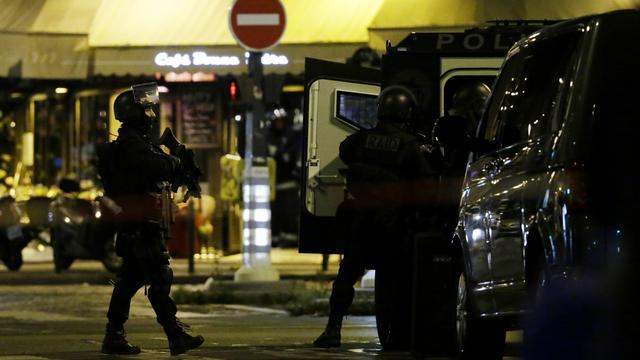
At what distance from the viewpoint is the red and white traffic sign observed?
52.1 feet

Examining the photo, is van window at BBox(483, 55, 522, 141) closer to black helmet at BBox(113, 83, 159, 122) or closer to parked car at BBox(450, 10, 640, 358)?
parked car at BBox(450, 10, 640, 358)

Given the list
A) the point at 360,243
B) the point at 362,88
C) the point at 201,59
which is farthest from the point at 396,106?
the point at 201,59

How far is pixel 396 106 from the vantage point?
34.1 ft

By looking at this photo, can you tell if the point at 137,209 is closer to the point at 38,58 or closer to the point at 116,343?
the point at 116,343

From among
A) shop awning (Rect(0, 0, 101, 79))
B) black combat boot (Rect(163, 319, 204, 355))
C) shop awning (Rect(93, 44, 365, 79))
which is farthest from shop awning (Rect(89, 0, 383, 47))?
black combat boot (Rect(163, 319, 204, 355))

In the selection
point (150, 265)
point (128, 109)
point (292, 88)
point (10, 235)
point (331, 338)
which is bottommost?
point (331, 338)

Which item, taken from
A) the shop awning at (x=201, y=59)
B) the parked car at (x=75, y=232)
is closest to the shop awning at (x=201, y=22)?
the shop awning at (x=201, y=59)

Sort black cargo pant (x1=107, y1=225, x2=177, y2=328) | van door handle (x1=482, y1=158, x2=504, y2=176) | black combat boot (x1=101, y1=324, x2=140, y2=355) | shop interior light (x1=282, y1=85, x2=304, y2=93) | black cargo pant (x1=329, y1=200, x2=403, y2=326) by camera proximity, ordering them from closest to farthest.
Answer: van door handle (x1=482, y1=158, x2=504, y2=176), black cargo pant (x1=107, y1=225, x2=177, y2=328), black combat boot (x1=101, y1=324, x2=140, y2=355), black cargo pant (x1=329, y1=200, x2=403, y2=326), shop interior light (x1=282, y1=85, x2=304, y2=93)

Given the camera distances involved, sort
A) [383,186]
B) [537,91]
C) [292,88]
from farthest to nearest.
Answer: [292,88] → [383,186] → [537,91]

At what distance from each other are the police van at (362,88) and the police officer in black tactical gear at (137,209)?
1.68m

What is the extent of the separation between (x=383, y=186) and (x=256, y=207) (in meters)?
6.45

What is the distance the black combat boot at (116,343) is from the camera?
1008 cm

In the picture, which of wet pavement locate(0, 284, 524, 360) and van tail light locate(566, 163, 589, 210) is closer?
van tail light locate(566, 163, 589, 210)

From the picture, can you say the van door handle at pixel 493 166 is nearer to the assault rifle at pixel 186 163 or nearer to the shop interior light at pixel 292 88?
the assault rifle at pixel 186 163
